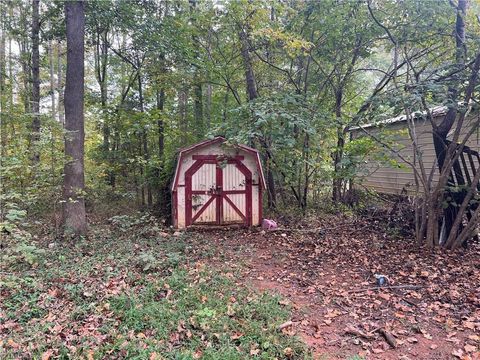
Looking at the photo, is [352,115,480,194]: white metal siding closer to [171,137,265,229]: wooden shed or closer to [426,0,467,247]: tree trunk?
[426,0,467,247]: tree trunk

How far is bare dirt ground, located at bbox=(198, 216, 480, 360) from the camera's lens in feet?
10.5

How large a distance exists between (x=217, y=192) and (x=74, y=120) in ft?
11.0

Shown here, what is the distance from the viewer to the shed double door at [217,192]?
7754mm

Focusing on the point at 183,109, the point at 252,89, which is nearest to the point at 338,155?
the point at 252,89

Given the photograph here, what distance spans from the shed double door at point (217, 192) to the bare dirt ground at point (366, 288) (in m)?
0.70

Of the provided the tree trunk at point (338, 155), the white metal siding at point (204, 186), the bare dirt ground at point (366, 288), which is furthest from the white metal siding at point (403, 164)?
the white metal siding at point (204, 186)

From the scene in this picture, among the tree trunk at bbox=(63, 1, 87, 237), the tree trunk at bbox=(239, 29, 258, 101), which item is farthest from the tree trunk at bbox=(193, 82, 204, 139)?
the tree trunk at bbox=(63, 1, 87, 237)

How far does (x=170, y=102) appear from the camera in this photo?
1228 centimetres

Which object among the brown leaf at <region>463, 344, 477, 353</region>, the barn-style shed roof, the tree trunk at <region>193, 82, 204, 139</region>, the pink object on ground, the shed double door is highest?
the tree trunk at <region>193, 82, 204, 139</region>

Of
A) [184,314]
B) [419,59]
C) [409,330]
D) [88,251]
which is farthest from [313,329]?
[419,59]

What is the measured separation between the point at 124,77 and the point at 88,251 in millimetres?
7991

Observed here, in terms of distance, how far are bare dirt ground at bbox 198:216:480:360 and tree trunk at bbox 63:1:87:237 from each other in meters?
2.56

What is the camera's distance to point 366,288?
4465 millimetres

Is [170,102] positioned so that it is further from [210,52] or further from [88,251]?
[88,251]
